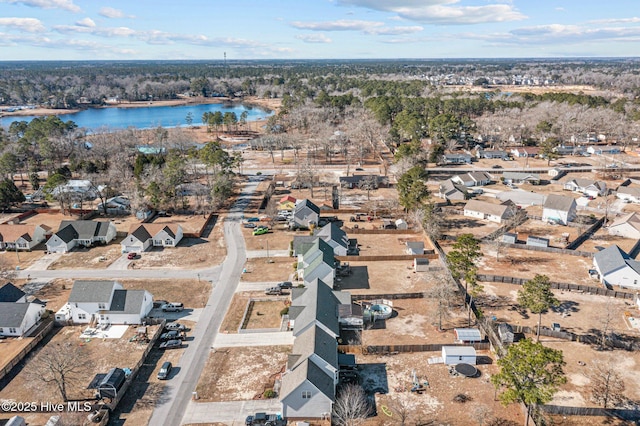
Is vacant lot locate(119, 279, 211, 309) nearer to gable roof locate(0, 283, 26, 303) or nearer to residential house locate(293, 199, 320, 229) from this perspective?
gable roof locate(0, 283, 26, 303)

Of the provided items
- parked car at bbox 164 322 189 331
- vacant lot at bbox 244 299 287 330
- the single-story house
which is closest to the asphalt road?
parked car at bbox 164 322 189 331

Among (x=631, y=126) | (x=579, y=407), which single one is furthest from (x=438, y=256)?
(x=631, y=126)

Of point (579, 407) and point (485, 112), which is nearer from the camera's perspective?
point (579, 407)

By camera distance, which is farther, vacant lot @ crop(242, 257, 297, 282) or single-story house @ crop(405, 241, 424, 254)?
single-story house @ crop(405, 241, 424, 254)

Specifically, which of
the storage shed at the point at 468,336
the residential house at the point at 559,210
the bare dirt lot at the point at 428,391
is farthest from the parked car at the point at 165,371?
the residential house at the point at 559,210

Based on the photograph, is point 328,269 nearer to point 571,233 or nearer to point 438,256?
point 438,256

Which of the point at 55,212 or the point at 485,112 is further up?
the point at 485,112
